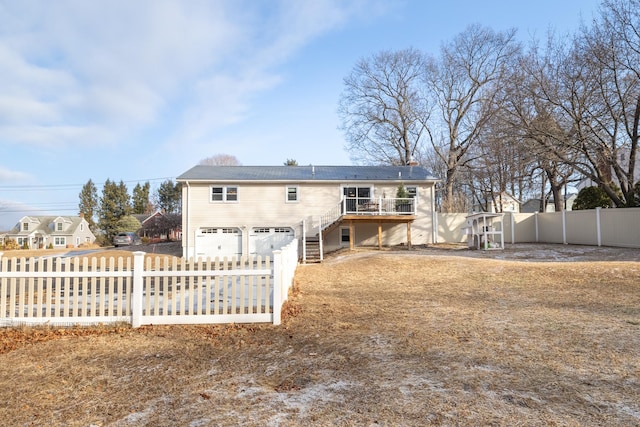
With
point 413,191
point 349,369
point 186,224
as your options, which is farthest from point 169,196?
point 349,369

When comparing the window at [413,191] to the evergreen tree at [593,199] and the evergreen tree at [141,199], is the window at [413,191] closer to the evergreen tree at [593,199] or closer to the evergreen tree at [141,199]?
the evergreen tree at [593,199]

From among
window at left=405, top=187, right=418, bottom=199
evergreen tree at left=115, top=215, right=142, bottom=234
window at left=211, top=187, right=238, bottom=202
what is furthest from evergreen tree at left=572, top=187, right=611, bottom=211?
evergreen tree at left=115, top=215, right=142, bottom=234

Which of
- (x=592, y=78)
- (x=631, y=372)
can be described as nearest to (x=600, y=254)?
(x=592, y=78)

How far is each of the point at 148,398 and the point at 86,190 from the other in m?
63.7

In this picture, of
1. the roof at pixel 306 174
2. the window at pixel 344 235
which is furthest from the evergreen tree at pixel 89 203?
the window at pixel 344 235

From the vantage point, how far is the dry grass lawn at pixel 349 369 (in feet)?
9.14

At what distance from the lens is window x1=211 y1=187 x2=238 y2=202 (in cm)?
2095

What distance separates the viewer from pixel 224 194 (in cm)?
2095

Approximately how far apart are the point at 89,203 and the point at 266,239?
48606 mm

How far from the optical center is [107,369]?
3.80 metres

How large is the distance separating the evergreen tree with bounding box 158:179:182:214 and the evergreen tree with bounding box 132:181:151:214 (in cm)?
214

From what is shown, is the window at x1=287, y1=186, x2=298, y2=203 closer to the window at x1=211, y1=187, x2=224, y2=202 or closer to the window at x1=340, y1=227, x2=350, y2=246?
the window at x1=340, y1=227, x2=350, y2=246

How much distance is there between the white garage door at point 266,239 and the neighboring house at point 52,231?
123 ft

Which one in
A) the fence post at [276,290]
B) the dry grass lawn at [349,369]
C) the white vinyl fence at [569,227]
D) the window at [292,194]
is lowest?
the dry grass lawn at [349,369]
